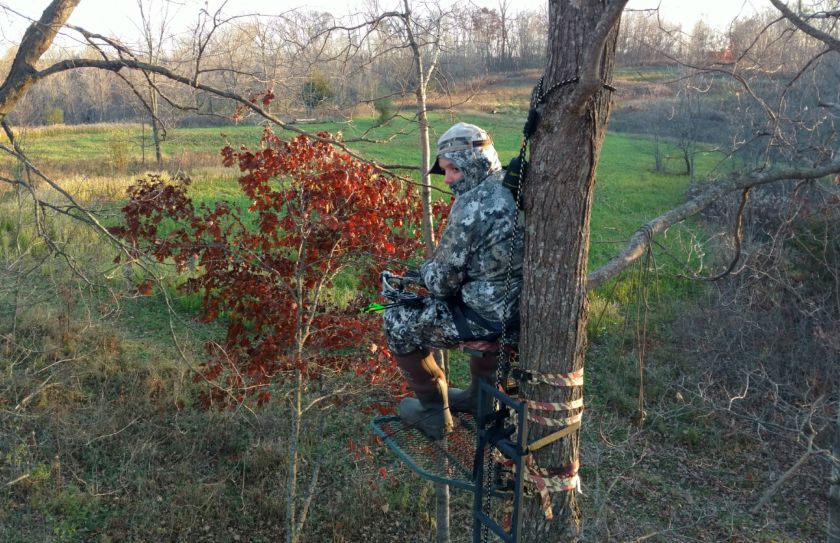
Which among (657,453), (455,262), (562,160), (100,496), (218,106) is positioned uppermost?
(218,106)

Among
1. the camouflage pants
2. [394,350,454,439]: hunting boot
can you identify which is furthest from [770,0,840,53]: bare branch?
[394,350,454,439]: hunting boot

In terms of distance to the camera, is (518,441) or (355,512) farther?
(355,512)

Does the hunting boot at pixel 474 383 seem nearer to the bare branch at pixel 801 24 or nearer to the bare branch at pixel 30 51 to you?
the bare branch at pixel 801 24

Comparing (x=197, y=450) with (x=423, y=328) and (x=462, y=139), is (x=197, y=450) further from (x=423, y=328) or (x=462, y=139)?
(x=462, y=139)

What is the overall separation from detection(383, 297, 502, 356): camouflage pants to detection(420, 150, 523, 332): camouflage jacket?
0.14 meters

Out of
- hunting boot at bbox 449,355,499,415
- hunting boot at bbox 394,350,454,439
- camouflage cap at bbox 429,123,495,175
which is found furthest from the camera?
hunting boot at bbox 394,350,454,439

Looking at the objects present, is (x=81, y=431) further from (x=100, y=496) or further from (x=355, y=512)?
(x=355, y=512)

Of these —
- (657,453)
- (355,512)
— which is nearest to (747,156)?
(657,453)

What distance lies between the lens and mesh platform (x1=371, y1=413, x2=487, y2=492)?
13.6 ft

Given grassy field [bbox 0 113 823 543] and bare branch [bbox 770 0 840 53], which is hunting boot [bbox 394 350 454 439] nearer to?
grassy field [bbox 0 113 823 543]

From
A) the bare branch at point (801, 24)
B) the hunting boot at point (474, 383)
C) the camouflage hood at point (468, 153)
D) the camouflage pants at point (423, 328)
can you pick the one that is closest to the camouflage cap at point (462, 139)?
the camouflage hood at point (468, 153)

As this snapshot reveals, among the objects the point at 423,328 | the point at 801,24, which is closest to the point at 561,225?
the point at 423,328

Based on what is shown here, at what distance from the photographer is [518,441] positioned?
3.30m

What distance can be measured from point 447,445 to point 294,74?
3431 mm
